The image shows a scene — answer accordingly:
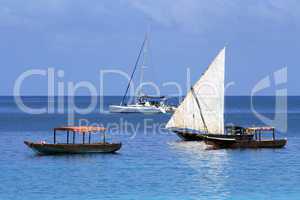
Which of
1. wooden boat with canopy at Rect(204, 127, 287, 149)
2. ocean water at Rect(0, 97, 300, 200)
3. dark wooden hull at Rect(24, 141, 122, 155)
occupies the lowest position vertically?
ocean water at Rect(0, 97, 300, 200)

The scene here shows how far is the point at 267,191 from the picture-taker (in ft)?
187

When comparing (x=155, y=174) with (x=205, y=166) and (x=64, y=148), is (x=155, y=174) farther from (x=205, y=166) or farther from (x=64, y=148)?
(x=64, y=148)

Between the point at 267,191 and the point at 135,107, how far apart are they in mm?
126962

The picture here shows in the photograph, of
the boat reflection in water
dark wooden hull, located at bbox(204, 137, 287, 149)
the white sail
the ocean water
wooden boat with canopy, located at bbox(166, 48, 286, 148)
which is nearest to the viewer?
the ocean water

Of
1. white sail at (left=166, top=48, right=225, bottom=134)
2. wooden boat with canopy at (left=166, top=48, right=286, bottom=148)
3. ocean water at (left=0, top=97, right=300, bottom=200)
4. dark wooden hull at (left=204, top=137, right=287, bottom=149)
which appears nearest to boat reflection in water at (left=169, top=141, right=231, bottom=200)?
ocean water at (left=0, top=97, right=300, bottom=200)

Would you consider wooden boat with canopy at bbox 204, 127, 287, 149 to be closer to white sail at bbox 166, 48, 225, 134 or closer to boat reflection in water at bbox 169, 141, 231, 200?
boat reflection in water at bbox 169, 141, 231, 200

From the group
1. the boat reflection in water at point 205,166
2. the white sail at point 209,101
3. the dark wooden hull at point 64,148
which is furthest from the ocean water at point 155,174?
the white sail at point 209,101

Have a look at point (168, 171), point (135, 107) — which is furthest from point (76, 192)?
point (135, 107)

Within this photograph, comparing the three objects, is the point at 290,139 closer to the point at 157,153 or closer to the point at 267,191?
the point at 157,153

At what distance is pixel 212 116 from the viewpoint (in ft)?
297

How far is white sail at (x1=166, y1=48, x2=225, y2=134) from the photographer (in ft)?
291

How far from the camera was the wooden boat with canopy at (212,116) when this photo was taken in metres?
86.5

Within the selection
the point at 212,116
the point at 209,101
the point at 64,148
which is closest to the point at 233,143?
the point at 212,116

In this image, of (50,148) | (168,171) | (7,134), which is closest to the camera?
(168,171)
